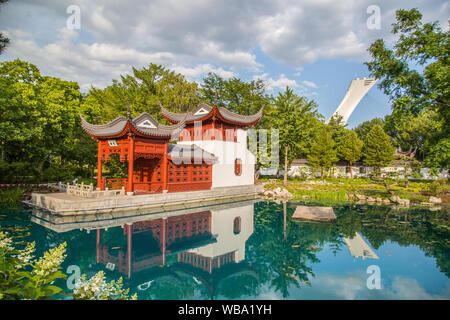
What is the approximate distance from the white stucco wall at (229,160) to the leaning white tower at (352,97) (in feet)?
175

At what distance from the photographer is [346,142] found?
101 feet

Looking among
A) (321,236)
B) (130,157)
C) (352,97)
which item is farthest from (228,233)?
(352,97)

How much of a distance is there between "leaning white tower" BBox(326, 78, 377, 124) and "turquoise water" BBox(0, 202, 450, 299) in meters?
59.4

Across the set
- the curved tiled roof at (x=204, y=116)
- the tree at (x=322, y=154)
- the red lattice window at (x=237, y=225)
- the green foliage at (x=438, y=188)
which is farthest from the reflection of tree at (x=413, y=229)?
the tree at (x=322, y=154)

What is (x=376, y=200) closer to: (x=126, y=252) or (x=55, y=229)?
(x=126, y=252)

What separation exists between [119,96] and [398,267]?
83.5 ft

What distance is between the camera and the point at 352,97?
6881cm

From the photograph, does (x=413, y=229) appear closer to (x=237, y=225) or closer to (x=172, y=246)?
(x=237, y=225)

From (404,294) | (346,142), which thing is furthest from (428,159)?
(346,142)

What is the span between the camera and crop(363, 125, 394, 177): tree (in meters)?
28.1

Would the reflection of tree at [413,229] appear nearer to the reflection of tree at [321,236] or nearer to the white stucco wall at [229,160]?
the reflection of tree at [321,236]

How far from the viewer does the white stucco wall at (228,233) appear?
8.77 metres

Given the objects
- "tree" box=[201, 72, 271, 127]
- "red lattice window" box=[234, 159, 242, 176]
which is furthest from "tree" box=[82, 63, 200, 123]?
"red lattice window" box=[234, 159, 242, 176]

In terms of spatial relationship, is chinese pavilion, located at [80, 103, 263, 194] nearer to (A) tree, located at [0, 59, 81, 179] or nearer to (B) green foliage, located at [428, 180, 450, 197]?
(A) tree, located at [0, 59, 81, 179]
